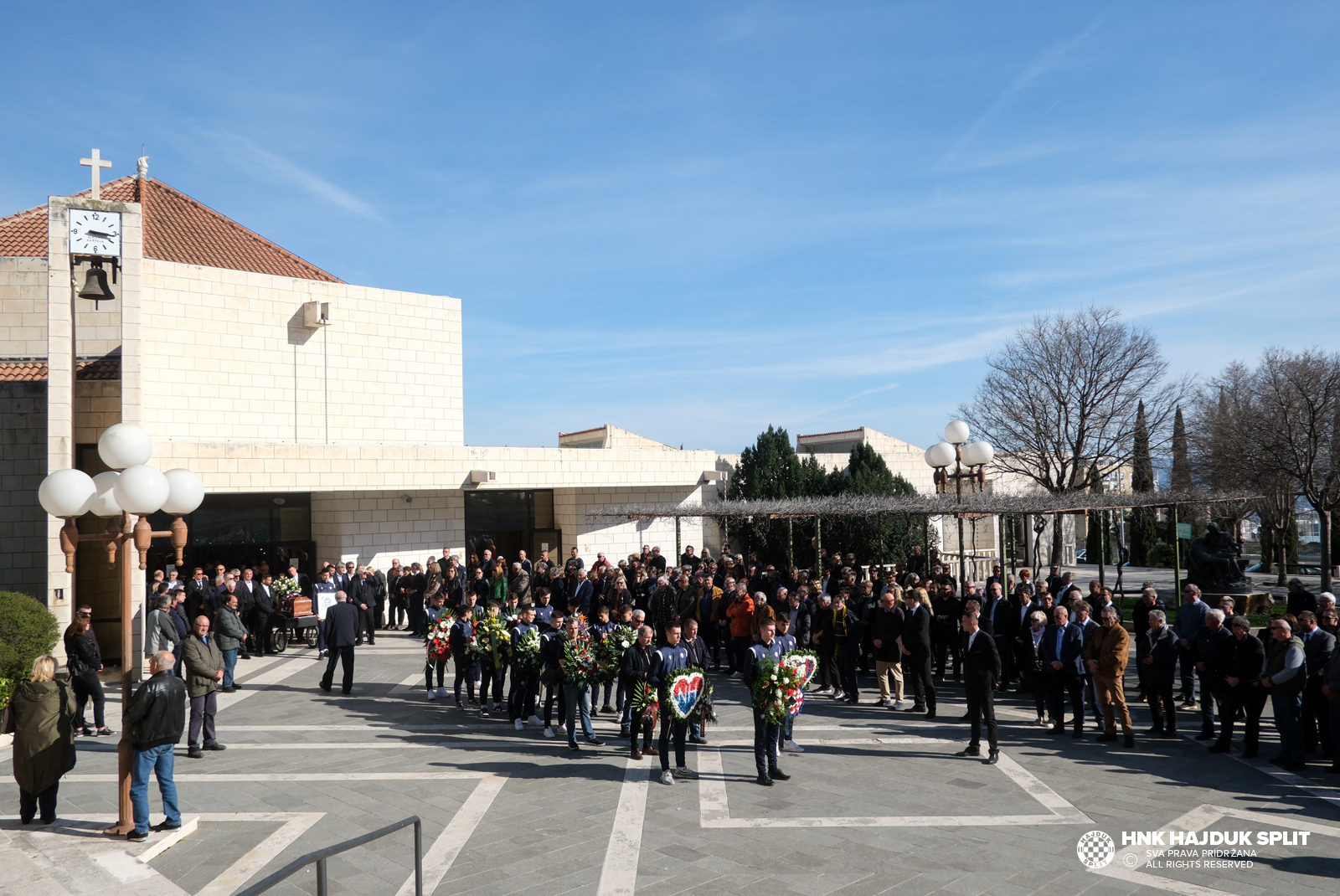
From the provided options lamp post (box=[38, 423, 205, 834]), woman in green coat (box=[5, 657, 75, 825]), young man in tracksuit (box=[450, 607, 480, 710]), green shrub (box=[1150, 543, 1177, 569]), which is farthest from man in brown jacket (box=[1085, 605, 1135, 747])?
green shrub (box=[1150, 543, 1177, 569])

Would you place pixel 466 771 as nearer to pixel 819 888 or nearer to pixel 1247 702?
pixel 819 888

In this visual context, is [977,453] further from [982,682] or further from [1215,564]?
[982,682]

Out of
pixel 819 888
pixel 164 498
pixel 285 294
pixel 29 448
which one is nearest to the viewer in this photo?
pixel 819 888

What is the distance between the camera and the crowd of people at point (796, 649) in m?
9.38

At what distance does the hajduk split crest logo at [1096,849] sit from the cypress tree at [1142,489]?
43.9ft

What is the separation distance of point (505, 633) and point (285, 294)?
50.6ft

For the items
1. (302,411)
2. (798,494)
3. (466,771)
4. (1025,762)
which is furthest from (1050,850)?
(798,494)

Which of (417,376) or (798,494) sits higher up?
(417,376)

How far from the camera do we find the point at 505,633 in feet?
40.1

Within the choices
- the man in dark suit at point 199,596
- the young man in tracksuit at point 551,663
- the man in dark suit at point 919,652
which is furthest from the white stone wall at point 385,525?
the man in dark suit at point 919,652

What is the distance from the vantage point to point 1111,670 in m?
10.6

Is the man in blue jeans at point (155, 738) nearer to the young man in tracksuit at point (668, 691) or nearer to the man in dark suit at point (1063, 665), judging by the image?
the young man in tracksuit at point (668, 691)

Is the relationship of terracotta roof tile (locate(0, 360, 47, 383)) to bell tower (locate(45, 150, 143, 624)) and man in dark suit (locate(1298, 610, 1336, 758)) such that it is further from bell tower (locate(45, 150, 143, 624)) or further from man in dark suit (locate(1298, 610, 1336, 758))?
man in dark suit (locate(1298, 610, 1336, 758))

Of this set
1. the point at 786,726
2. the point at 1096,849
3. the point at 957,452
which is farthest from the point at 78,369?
the point at 1096,849
